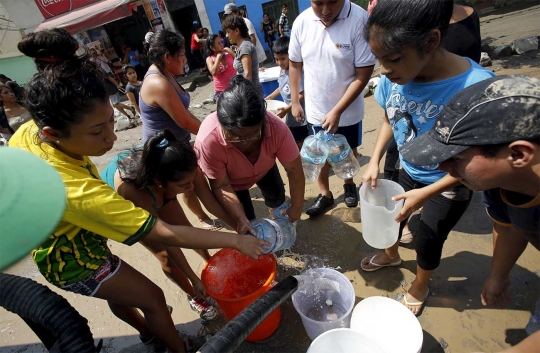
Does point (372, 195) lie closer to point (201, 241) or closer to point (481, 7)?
point (201, 241)

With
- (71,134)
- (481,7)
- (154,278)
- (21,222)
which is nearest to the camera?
(21,222)

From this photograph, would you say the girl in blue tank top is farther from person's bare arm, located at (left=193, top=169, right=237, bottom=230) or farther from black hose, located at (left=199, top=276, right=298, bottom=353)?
person's bare arm, located at (left=193, top=169, right=237, bottom=230)

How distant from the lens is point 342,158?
3021 millimetres

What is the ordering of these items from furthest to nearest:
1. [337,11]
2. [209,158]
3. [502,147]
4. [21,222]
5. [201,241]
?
[337,11]
[209,158]
[201,241]
[502,147]
[21,222]

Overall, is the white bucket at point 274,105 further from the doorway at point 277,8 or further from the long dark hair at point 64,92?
the doorway at point 277,8

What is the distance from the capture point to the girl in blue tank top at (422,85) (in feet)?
4.39

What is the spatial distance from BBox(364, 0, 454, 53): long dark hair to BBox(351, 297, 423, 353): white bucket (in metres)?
1.43

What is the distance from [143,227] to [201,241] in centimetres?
30

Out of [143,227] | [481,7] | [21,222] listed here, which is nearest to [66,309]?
[143,227]

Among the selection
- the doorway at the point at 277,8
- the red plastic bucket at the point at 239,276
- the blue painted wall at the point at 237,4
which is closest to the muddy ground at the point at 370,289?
the red plastic bucket at the point at 239,276

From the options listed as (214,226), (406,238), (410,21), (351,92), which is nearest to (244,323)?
(410,21)

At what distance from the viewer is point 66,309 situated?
1037 mm

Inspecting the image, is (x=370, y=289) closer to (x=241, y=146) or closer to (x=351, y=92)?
(x=241, y=146)

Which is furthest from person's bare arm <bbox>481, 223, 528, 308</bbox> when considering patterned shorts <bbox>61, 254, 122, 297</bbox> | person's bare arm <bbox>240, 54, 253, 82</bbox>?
person's bare arm <bbox>240, 54, 253, 82</bbox>
